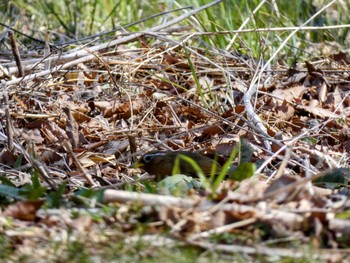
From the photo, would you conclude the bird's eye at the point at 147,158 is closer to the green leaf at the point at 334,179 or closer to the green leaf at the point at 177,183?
the green leaf at the point at 177,183

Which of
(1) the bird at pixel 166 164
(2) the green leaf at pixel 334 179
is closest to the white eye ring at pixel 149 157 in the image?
(1) the bird at pixel 166 164

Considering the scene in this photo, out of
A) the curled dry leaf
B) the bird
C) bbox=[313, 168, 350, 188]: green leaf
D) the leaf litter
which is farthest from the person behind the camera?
the bird

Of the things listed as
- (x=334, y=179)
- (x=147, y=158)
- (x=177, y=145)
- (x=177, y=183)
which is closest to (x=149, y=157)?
(x=147, y=158)

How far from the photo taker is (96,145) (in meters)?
4.16

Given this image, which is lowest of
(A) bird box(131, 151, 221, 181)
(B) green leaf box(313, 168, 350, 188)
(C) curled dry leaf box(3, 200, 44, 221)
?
Result: (B) green leaf box(313, 168, 350, 188)

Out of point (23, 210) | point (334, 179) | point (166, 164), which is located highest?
point (23, 210)

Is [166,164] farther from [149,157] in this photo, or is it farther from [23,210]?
[23,210]

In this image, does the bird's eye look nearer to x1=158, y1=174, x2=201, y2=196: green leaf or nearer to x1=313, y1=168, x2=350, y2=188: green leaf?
x1=158, y1=174, x2=201, y2=196: green leaf

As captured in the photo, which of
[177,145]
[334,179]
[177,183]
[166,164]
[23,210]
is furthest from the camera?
[177,145]

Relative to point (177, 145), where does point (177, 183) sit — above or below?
above

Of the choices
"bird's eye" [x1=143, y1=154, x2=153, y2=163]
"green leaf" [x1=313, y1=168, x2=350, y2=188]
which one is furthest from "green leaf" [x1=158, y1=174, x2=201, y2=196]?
"green leaf" [x1=313, y1=168, x2=350, y2=188]

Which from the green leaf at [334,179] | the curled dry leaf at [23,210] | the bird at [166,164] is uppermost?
the curled dry leaf at [23,210]

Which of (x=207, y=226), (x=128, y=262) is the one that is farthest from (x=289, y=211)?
(x=128, y=262)

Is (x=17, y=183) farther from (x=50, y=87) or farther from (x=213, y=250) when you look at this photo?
(x=50, y=87)
